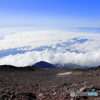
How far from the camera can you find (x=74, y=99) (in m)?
6.59

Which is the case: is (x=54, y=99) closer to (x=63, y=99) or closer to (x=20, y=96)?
(x=63, y=99)

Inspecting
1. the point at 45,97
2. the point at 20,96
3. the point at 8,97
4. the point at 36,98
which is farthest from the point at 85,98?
the point at 8,97

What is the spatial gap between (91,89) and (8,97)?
466cm

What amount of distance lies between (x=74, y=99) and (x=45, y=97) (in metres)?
1.91

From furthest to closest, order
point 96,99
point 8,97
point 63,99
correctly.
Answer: point 8,97 < point 63,99 < point 96,99

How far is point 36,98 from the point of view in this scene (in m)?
7.91

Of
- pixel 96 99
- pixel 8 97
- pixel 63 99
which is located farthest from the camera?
pixel 8 97

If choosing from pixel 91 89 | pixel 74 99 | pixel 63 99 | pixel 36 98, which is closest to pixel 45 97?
pixel 36 98

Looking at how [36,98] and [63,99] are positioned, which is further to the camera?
[36,98]

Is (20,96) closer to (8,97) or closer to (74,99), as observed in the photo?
(8,97)

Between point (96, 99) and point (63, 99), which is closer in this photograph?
point (96, 99)

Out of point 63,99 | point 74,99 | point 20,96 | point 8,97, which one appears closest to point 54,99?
point 63,99

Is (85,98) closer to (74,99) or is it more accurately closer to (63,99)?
(74,99)

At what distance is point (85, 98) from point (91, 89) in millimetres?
1431
